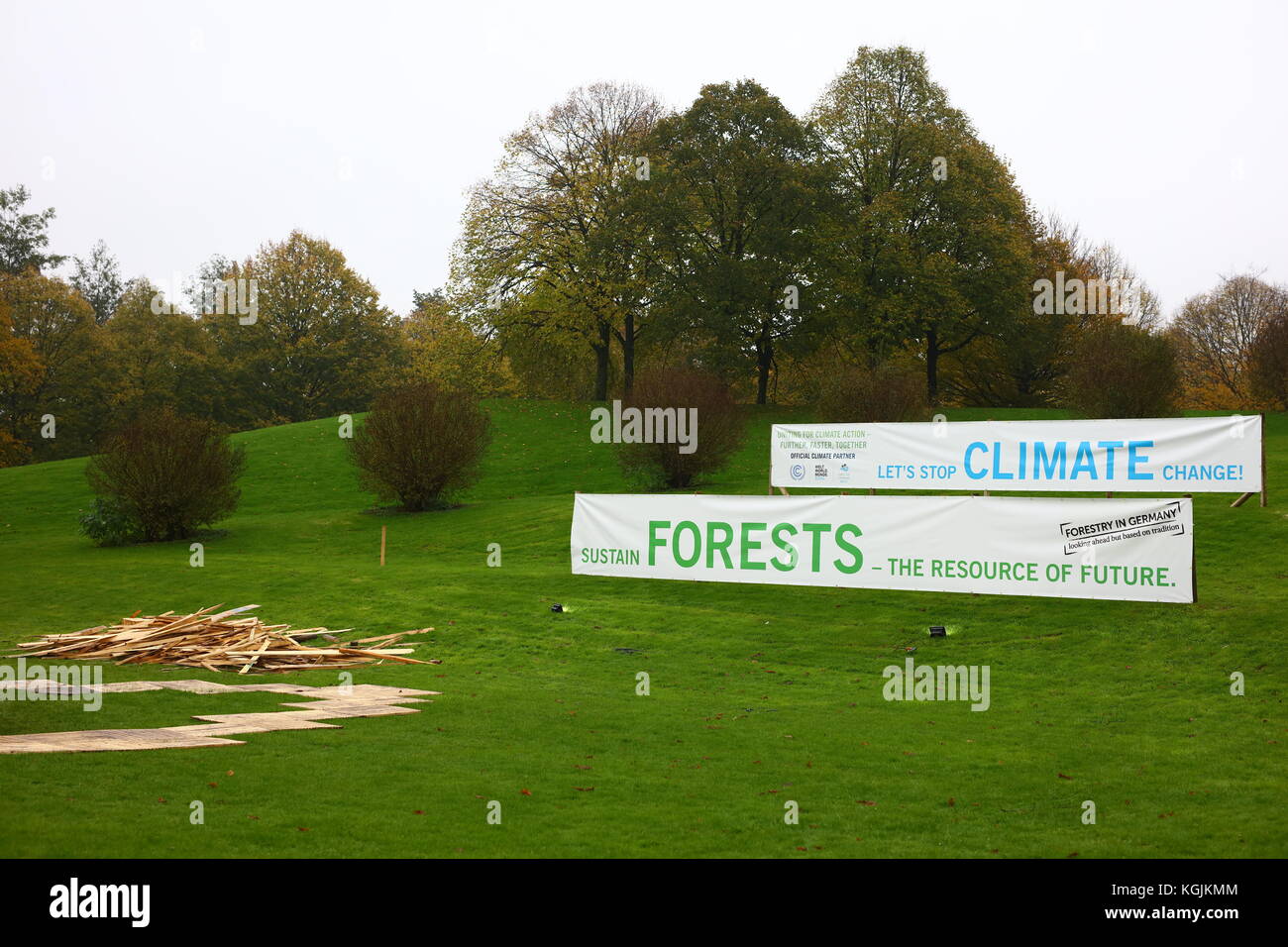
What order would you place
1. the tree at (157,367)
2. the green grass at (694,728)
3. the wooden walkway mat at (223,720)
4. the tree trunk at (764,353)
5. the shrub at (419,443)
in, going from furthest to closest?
the tree at (157,367)
the tree trunk at (764,353)
the shrub at (419,443)
the wooden walkway mat at (223,720)
the green grass at (694,728)

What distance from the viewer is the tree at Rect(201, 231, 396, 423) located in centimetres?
7544

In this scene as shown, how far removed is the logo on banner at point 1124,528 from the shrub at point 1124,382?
72.3 ft

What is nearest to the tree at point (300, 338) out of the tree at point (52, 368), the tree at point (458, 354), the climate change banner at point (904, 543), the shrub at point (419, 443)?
the tree at point (52, 368)

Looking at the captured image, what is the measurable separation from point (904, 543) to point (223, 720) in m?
12.2

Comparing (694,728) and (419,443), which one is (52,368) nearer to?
(419,443)

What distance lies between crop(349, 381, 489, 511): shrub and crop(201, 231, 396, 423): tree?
3975 centimetres

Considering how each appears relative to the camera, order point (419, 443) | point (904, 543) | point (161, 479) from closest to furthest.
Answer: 1. point (904, 543)
2. point (161, 479)
3. point (419, 443)

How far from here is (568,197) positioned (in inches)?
2240

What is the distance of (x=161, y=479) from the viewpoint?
35094mm

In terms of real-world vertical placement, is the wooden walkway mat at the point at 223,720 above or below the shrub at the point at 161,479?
below

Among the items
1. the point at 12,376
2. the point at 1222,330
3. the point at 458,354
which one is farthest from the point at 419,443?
the point at 1222,330

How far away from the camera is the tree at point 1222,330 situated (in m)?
69.2

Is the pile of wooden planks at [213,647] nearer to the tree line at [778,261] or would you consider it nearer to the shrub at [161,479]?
the shrub at [161,479]

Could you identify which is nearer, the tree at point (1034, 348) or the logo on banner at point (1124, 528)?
the logo on banner at point (1124, 528)
